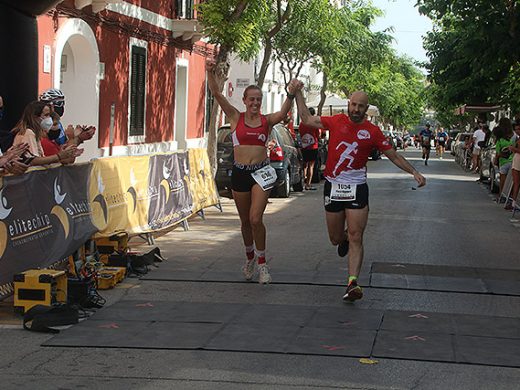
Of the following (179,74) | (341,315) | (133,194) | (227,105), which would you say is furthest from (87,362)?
(179,74)

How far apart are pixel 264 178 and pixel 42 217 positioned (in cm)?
224

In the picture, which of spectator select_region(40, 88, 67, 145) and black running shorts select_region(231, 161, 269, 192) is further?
spectator select_region(40, 88, 67, 145)

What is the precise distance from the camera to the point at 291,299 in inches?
373

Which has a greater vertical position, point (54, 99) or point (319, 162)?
point (54, 99)

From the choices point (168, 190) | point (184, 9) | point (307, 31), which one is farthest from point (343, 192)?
point (307, 31)

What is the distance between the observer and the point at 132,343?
24.5 feet

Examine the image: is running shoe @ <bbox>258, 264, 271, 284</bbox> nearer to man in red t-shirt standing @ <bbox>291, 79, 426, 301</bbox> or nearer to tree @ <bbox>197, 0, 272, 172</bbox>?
man in red t-shirt standing @ <bbox>291, 79, 426, 301</bbox>

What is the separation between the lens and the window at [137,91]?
24.3 meters

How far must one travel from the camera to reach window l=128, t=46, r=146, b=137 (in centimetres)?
2427

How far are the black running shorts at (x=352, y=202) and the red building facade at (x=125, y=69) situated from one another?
31.4 ft

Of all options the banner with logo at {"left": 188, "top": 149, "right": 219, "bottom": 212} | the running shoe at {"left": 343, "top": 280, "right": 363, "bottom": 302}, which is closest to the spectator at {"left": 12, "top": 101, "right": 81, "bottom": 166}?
the running shoe at {"left": 343, "top": 280, "right": 363, "bottom": 302}

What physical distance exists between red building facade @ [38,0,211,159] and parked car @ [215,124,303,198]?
2362 mm

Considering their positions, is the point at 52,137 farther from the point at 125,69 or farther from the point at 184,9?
the point at 184,9

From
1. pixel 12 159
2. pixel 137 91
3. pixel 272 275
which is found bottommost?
pixel 272 275
